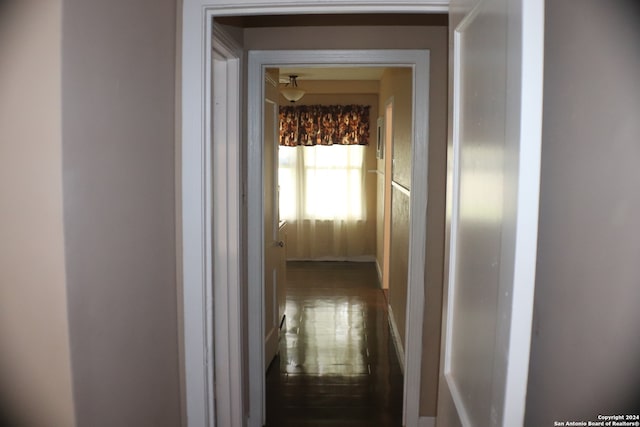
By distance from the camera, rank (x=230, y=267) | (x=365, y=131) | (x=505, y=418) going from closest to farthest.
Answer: (x=505, y=418) < (x=230, y=267) < (x=365, y=131)

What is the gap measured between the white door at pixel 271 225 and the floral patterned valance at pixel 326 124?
3723 mm

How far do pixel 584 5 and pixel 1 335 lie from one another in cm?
137

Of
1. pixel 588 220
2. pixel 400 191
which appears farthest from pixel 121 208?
pixel 400 191

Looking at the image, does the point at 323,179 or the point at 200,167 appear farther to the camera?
the point at 323,179

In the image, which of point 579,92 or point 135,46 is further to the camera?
point 135,46

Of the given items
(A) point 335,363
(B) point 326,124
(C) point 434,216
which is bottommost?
(A) point 335,363

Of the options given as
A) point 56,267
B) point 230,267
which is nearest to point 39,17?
point 56,267

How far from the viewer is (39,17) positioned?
39.8 inches

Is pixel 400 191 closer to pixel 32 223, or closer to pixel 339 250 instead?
pixel 339 250

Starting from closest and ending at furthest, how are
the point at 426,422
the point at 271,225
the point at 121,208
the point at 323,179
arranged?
the point at 121,208 → the point at 426,422 → the point at 271,225 → the point at 323,179

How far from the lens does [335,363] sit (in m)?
3.98

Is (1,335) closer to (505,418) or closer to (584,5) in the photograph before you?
(505,418)

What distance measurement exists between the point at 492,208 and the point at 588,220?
0.67 feet

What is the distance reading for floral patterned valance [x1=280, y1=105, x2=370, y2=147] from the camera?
750 centimetres
